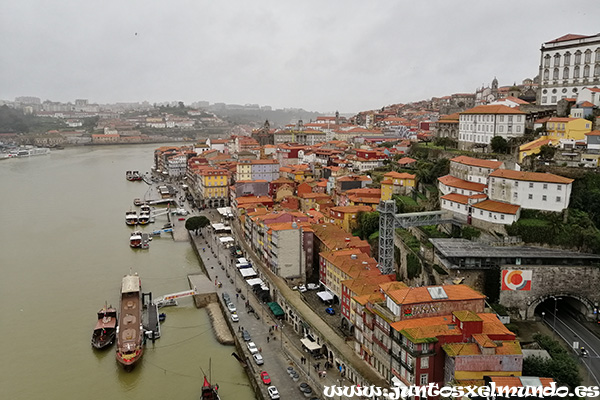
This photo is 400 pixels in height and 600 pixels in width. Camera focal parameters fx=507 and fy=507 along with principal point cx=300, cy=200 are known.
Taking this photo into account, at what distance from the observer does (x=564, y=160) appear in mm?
13453

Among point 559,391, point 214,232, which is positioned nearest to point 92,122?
point 214,232

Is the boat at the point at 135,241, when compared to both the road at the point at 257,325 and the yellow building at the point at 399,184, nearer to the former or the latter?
the road at the point at 257,325

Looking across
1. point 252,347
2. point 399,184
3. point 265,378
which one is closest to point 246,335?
point 252,347

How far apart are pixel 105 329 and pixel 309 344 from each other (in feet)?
15.9

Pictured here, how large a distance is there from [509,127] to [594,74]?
4.15 metres

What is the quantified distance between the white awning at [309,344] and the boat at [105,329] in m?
4.41

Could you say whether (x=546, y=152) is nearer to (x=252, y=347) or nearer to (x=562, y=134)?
(x=562, y=134)

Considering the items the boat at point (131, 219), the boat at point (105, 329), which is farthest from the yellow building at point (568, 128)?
the boat at point (131, 219)

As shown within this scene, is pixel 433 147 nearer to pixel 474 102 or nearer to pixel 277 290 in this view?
pixel 277 290

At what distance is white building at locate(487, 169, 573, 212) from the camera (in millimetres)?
11703

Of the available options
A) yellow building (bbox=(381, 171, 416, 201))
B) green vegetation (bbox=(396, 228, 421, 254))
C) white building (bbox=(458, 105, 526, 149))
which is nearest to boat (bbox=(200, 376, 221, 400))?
green vegetation (bbox=(396, 228, 421, 254))

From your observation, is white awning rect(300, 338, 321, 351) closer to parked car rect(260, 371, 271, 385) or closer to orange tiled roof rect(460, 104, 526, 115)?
parked car rect(260, 371, 271, 385)

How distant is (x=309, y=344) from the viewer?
34.3 feet

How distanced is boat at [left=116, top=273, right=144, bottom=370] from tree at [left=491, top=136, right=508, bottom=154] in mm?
11885
